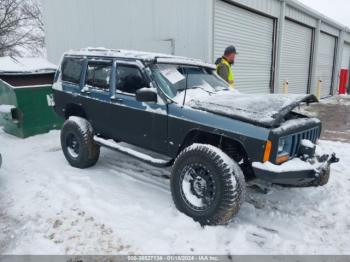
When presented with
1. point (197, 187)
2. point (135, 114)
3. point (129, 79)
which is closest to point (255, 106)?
point (197, 187)

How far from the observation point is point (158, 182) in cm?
484

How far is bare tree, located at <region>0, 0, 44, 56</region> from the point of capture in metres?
27.8

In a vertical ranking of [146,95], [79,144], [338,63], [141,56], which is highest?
[338,63]

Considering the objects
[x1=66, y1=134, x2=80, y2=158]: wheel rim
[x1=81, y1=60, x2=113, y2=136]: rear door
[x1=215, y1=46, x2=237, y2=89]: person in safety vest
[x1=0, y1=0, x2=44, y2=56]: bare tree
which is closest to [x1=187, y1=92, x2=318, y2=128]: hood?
[x1=81, y1=60, x2=113, y2=136]: rear door

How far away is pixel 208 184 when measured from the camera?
11.7 ft

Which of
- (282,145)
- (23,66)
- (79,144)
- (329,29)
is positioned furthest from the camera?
(329,29)

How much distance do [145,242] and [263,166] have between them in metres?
1.47

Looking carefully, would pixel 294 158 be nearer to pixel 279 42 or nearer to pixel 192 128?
pixel 192 128

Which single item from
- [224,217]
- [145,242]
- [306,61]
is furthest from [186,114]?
[306,61]

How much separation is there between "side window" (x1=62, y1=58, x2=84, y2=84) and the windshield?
176cm

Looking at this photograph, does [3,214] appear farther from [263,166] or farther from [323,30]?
[323,30]

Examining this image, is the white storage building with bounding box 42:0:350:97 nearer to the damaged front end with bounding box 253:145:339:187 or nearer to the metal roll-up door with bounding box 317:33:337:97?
the metal roll-up door with bounding box 317:33:337:97

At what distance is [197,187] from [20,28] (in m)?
34.1

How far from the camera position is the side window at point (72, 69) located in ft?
17.6
